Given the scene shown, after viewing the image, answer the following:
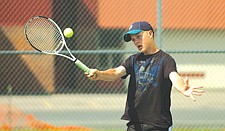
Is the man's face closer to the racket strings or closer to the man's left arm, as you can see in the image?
the man's left arm

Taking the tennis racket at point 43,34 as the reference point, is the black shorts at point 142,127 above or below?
below

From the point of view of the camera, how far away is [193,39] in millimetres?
15773

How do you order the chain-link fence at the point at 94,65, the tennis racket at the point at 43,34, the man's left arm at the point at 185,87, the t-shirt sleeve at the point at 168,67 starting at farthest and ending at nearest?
the chain-link fence at the point at 94,65, the tennis racket at the point at 43,34, the t-shirt sleeve at the point at 168,67, the man's left arm at the point at 185,87

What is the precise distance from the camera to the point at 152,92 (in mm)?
5359

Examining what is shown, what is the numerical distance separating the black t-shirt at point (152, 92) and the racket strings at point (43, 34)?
3.83ft

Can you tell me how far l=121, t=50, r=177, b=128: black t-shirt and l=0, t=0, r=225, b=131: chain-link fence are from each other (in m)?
4.20

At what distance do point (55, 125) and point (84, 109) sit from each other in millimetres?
2142

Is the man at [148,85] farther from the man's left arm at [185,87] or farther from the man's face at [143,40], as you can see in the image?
the man's left arm at [185,87]

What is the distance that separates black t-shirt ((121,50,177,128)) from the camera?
17.6ft

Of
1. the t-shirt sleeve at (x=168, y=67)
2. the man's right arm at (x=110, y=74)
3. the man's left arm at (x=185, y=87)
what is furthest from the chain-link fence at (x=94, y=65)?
the man's left arm at (x=185, y=87)

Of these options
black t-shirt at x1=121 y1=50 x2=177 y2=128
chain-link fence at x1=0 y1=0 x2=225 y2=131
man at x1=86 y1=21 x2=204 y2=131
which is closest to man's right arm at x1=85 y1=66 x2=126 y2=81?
man at x1=86 y1=21 x2=204 y2=131

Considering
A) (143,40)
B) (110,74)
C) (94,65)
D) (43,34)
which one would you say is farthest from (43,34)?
(94,65)

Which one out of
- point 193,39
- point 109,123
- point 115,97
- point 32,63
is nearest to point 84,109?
point 115,97

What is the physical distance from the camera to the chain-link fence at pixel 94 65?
35.0ft
